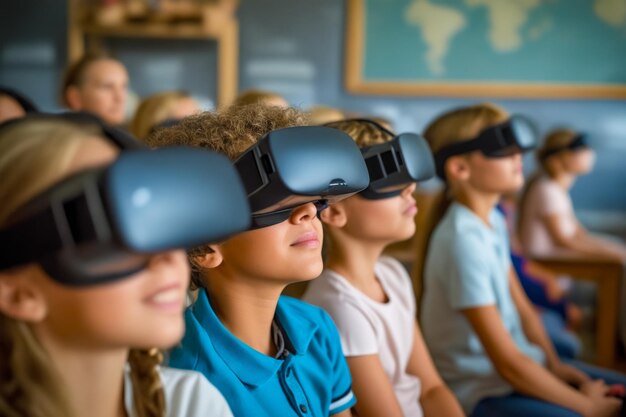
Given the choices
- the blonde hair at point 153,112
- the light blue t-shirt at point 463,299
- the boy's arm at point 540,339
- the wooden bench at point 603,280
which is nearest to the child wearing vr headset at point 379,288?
the light blue t-shirt at point 463,299

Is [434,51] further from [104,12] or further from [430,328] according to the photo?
[430,328]

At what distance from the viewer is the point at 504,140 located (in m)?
1.66

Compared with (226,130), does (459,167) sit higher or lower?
lower

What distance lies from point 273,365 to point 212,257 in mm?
180

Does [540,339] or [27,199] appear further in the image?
[540,339]

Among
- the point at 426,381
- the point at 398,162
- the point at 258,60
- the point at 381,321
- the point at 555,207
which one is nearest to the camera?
the point at 398,162

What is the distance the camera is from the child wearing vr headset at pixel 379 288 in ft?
3.90

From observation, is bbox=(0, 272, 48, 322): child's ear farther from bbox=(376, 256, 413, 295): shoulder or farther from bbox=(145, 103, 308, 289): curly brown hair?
bbox=(376, 256, 413, 295): shoulder

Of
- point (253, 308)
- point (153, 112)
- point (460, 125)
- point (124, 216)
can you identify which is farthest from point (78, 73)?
point (124, 216)

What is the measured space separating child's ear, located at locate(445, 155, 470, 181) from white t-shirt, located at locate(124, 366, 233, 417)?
107 cm

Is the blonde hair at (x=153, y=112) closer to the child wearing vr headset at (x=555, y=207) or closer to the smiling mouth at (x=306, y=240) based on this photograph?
the smiling mouth at (x=306, y=240)

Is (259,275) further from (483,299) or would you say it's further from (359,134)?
(483,299)

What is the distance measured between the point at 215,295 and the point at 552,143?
2870 millimetres

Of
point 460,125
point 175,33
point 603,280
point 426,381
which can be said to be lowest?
point 603,280
